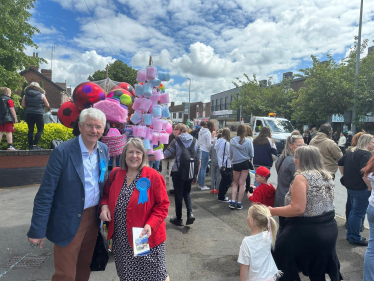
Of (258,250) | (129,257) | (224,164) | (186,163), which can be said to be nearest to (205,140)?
(224,164)

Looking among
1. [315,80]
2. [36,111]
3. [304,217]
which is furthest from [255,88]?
[304,217]

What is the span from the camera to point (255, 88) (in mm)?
29734

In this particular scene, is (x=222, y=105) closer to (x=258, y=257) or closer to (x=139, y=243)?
(x=258, y=257)

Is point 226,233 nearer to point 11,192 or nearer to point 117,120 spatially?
point 117,120

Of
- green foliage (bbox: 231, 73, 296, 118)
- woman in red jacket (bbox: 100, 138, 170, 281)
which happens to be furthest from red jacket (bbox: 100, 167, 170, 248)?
green foliage (bbox: 231, 73, 296, 118)

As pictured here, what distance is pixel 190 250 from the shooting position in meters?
3.84

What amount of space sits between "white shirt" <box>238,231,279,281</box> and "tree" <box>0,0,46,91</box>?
45.6 feet

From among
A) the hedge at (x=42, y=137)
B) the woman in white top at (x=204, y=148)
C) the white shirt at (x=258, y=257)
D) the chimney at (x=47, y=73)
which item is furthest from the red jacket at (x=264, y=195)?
the chimney at (x=47, y=73)

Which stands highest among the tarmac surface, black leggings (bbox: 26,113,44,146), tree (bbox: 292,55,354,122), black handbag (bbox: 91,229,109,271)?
tree (bbox: 292,55,354,122)

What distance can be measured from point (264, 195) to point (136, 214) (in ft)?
5.84

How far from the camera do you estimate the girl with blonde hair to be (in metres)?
2.28

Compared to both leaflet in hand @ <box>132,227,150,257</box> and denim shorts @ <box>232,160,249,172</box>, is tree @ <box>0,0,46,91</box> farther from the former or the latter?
leaflet in hand @ <box>132,227,150,257</box>

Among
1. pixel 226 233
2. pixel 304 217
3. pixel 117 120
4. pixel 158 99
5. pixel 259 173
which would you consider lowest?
pixel 226 233

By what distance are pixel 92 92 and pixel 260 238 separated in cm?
338
